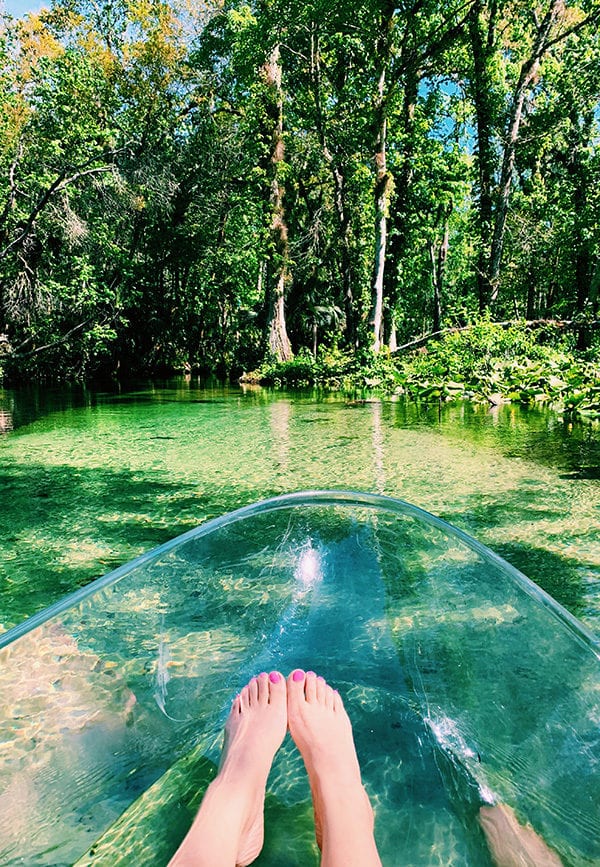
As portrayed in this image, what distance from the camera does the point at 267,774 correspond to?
4.04 ft

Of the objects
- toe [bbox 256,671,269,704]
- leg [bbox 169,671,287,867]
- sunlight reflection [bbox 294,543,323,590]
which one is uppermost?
sunlight reflection [bbox 294,543,323,590]

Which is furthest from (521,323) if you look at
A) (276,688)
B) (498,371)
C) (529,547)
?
(276,688)

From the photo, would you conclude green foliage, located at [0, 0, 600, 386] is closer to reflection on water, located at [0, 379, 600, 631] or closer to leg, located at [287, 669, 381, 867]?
reflection on water, located at [0, 379, 600, 631]

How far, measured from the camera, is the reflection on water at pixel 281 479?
8.18 ft

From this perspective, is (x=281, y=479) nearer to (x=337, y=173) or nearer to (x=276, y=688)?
(x=276, y=688)

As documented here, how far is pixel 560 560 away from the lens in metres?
2.39

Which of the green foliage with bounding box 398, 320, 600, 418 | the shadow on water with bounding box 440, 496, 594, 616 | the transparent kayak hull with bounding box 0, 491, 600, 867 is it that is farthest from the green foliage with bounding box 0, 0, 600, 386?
the transparent kayak hull with bounding box 0, 491, 600, 867

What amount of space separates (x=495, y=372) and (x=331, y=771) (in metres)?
7.60

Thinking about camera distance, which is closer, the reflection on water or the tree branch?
the reflection on water

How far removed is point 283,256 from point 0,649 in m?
14.4

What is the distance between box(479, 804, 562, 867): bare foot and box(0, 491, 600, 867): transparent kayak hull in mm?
18

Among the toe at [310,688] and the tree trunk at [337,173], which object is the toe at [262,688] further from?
the tree trunk at [337,173]

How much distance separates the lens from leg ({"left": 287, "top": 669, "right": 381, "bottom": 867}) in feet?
3.31

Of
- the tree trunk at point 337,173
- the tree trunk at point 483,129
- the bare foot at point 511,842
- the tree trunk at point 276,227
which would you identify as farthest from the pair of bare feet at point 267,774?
the tree trunk at point 276,227
